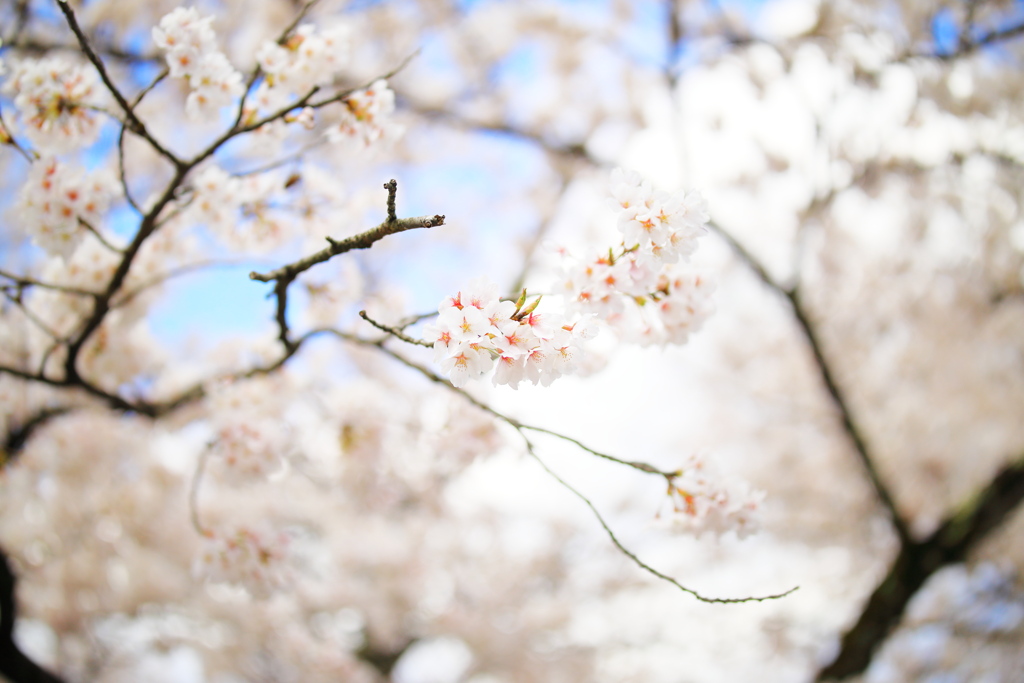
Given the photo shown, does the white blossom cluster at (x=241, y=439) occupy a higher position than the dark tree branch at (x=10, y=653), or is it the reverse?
the white blossom cluster at (x=241, y=439)

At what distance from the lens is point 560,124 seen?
24.3ft

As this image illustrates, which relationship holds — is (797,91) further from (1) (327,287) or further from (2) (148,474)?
(2) (148,474)

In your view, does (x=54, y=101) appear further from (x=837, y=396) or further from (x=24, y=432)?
(x=837, y=396)

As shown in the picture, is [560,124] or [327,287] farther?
[560,124]

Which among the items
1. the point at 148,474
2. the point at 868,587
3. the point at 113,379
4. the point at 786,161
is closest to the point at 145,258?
the point at 113,379

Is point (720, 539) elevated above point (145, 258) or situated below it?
below

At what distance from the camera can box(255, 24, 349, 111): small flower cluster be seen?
1.86 m

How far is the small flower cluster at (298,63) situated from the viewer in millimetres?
1861

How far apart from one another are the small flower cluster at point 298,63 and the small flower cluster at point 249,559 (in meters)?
1.67

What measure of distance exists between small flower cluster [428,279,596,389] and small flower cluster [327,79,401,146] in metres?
1.04

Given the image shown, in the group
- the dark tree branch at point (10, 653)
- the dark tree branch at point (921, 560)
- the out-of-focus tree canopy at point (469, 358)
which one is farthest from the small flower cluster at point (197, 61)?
the dark tree branch at point (921, 560)

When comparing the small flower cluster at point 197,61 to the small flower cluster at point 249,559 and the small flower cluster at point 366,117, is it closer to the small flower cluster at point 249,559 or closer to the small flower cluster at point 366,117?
the small flower cluster at point 366,117

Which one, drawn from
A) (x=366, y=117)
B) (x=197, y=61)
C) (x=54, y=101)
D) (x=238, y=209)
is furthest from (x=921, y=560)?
(x=54, y=101)

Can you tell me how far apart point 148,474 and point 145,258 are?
4.28 meters
